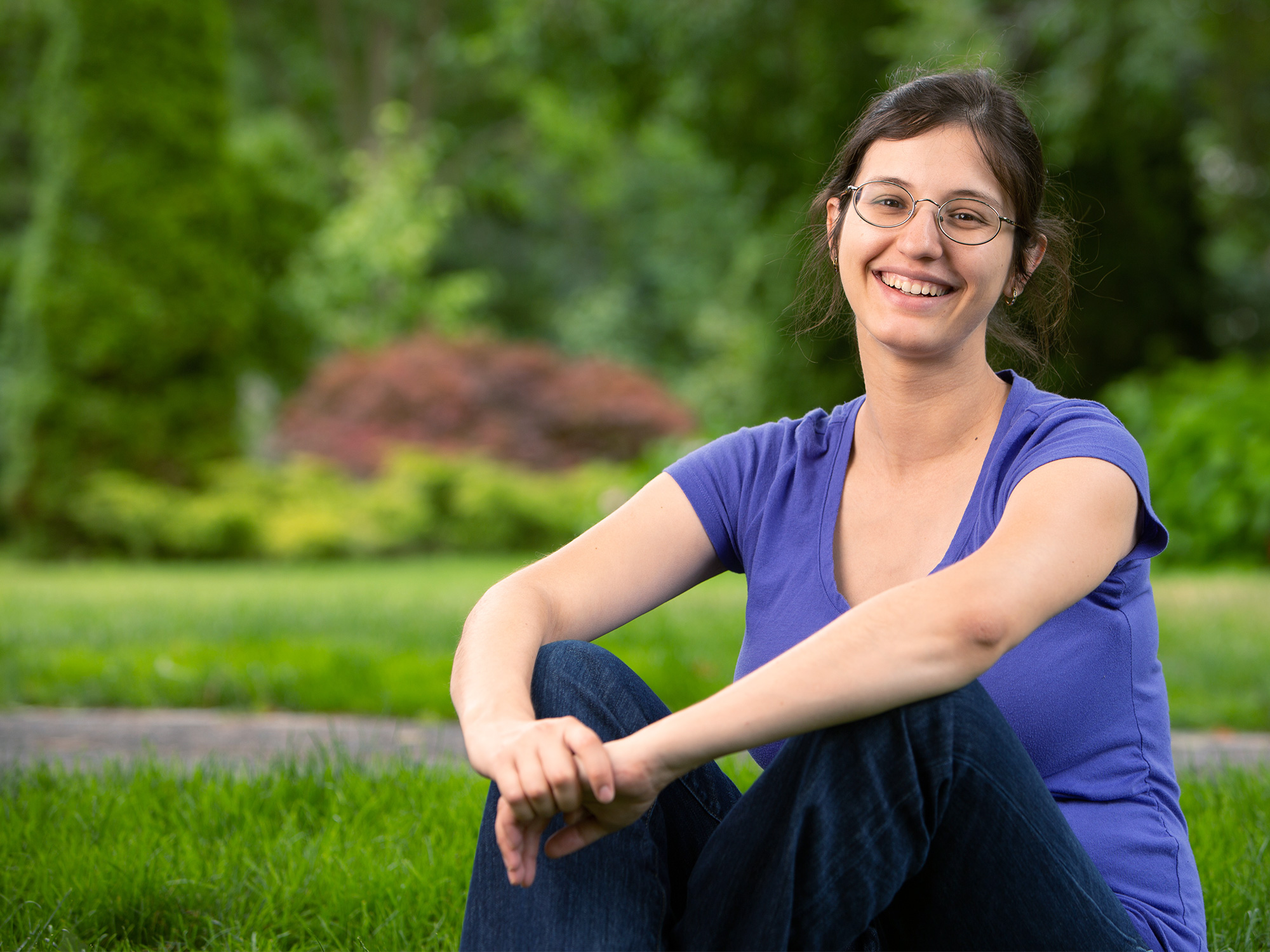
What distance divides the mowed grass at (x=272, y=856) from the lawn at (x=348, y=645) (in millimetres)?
1189

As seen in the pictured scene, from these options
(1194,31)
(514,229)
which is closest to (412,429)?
(1194,31)

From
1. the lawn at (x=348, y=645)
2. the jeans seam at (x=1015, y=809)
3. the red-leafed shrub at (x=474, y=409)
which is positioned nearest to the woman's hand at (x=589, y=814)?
the jeans seam at (x=1015, y=809)

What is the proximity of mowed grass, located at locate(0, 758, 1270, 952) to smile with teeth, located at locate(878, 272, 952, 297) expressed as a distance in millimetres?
1146

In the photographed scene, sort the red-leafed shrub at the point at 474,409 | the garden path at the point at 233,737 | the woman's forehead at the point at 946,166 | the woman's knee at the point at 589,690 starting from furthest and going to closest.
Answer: the red-leafed shrub at the point at 474,409 → the garden path at the point at 233,737 → the woman's forehead at the point at 946,166 → the woman's knee at the point at 589,690

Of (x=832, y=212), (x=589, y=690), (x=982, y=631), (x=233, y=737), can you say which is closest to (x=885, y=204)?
(x=832, y=212)

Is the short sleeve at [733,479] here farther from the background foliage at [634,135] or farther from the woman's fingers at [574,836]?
the background foliage at [634,135]

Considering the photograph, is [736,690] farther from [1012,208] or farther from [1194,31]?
[1194,31]

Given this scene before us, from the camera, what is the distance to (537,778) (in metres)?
1.41

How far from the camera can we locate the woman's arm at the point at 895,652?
4.50ft

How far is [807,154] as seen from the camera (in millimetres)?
8930

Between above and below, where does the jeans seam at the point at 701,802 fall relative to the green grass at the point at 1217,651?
above

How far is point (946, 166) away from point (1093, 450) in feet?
1.58

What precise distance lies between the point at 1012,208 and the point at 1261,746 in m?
2.42

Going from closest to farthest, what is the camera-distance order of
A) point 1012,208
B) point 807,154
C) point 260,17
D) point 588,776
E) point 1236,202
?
point 588,776 < point 1012,208 < point 807,154 < point 1236,202 < point 260,17
